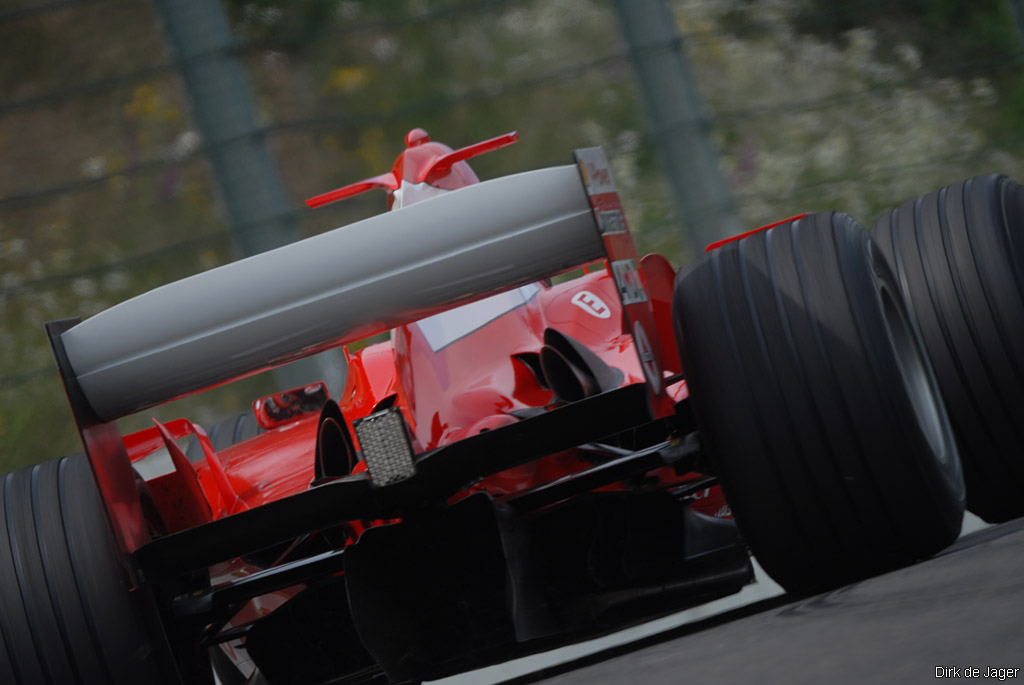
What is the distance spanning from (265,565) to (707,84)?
3255 millimetres

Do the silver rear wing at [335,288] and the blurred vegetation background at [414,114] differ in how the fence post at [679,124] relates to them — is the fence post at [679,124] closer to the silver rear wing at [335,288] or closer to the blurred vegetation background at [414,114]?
the blurred vegetation background at [414,114]

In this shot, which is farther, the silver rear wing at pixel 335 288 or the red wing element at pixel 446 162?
the red wing element at pixel 446 162

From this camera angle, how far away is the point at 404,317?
2105 mm

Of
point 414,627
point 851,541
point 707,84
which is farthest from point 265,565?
point 707,84

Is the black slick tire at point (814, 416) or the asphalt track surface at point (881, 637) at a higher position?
the black slick tire at point (814, 416)

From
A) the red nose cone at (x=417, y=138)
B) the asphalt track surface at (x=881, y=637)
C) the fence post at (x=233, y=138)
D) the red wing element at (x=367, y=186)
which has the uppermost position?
the fence post at (x=233, y=138)

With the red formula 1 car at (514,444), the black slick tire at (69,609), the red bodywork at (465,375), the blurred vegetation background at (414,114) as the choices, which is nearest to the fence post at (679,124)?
the blurred vegetation background at (414,114)

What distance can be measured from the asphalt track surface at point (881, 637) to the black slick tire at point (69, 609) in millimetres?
785

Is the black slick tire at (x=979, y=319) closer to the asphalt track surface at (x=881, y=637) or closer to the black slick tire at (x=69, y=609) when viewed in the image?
→ the asphalt track surface at (x=881, y=637)

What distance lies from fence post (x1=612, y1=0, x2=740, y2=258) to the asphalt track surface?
116 inches

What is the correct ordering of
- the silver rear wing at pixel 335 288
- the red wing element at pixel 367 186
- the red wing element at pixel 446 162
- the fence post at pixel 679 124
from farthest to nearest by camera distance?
the fence post at pixel 679 124 → the red wing element at pixel 367 186 → the red wing element at pixel 446 162 → the silver rear wing at pixel 335 288

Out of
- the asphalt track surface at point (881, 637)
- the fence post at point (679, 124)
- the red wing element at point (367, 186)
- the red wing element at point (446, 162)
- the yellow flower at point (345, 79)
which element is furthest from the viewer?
the yellow flower at point (345, 79)

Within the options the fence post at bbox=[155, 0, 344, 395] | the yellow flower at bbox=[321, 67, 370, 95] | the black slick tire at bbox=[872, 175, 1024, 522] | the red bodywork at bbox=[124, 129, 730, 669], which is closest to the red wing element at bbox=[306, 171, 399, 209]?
the red bodywork at bbox=[124, 129, 730, 669]

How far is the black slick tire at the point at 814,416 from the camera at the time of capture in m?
2.06
